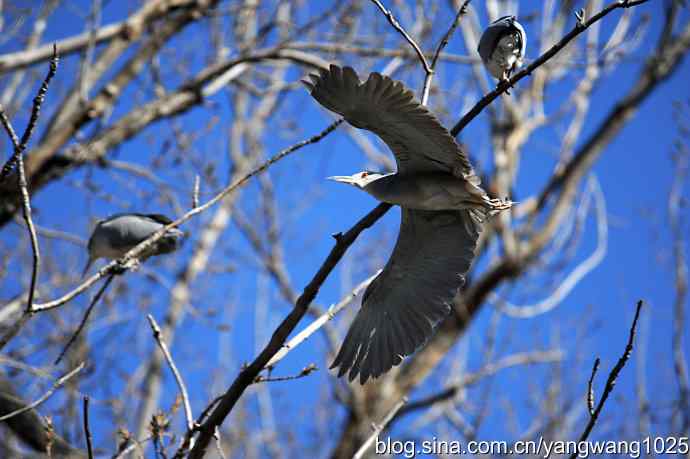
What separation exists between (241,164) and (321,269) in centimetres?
649

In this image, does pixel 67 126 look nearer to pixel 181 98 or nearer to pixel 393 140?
pixel 181 98

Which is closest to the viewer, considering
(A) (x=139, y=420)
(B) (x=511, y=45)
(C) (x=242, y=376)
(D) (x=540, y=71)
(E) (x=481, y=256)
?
(C) (x=242, y=376)

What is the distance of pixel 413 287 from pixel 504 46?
1.07 m

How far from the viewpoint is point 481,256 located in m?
9.05

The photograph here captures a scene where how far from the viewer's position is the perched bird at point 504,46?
2980mm

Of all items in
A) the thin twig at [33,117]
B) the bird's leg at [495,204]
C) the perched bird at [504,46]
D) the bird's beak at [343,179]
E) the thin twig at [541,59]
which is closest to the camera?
the thin twig at [33,117]

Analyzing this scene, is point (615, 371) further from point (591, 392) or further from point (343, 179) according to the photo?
point (343, 179)

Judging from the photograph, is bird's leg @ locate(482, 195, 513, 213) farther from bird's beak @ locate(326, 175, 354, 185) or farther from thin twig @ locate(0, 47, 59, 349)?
thin twig @ locate(0, 47, 59, 349)

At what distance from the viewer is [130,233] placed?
347 cm

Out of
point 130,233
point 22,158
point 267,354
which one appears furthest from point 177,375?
point 130,233

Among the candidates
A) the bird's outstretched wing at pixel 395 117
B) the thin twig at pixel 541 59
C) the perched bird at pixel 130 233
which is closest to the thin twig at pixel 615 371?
the thin twig at pixel 541 59

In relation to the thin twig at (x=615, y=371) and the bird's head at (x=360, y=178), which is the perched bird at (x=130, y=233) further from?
the thin twig at (x=615, y=371)

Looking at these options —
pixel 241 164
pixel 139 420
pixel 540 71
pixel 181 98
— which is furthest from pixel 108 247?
pixel 540 71

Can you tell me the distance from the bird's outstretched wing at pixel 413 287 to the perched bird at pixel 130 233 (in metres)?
0.86
